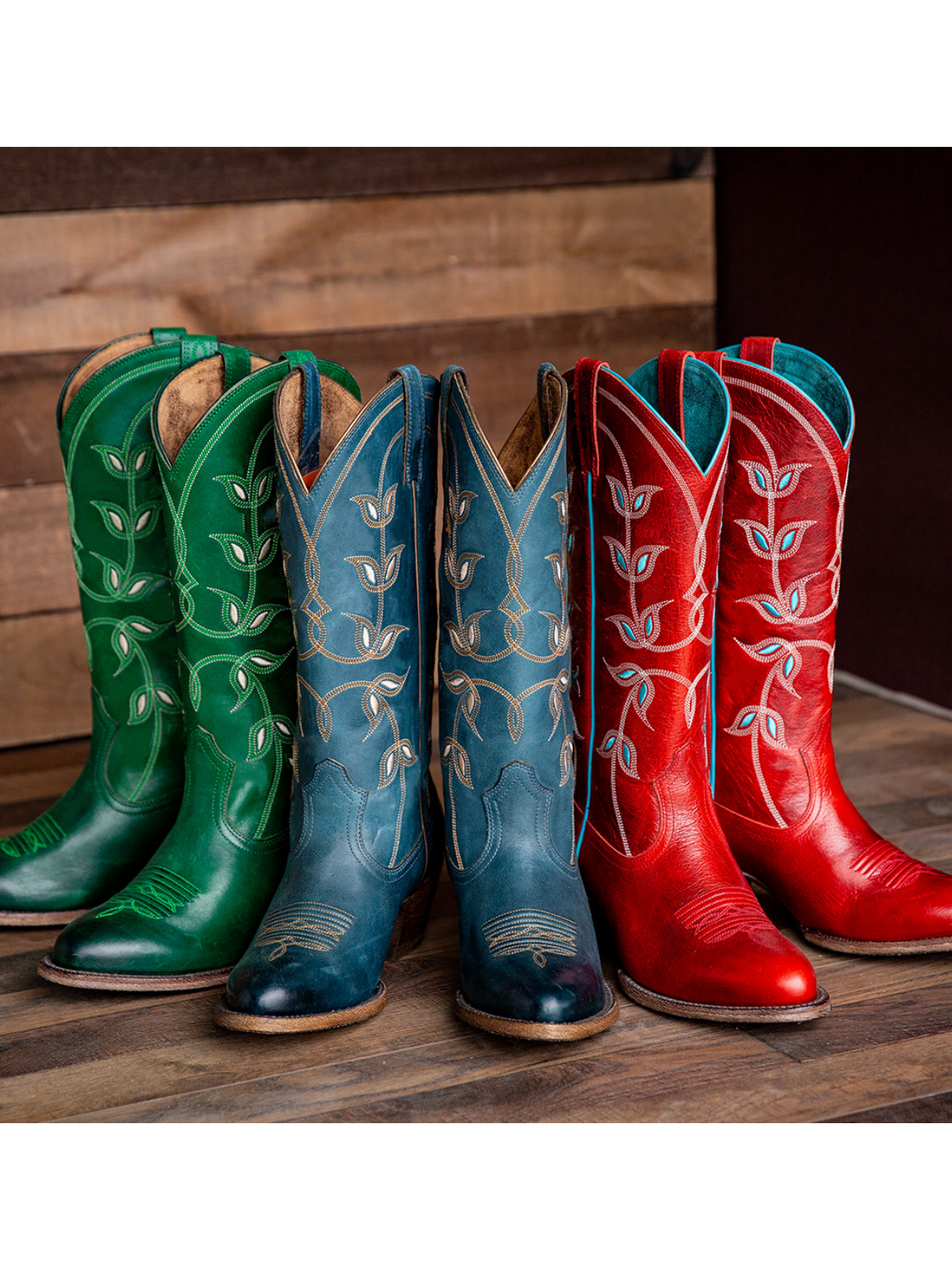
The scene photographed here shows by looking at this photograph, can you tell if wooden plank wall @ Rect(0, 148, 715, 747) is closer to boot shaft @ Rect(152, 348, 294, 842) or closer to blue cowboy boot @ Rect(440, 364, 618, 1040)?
boot shaft @ Rect(152, 348, 294, 842)

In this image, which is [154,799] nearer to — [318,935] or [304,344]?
[318,935]

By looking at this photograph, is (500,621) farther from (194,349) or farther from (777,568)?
(194,349)

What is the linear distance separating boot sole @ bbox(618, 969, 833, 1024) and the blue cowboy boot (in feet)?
0.22

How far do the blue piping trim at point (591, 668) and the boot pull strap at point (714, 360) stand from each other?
0.62 ft

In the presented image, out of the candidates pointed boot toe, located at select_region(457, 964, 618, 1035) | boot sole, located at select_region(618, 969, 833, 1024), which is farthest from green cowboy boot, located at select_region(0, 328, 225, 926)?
boot sole, located at select_region(618, 969, 833, 1024)

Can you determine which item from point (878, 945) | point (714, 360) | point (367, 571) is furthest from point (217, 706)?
point (878, 945)

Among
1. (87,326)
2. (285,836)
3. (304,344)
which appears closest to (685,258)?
(304,344)

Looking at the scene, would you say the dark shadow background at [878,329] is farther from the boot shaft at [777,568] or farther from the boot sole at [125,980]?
the boot sole at [125,980]

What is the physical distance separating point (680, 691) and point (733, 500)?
23 centimetres

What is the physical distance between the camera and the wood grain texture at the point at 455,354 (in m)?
2.18

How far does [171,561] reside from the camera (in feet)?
4.58

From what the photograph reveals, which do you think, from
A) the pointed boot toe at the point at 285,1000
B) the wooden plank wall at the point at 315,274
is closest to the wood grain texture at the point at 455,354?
the wooden plank wall at the point at 315,274

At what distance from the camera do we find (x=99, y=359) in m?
1.53

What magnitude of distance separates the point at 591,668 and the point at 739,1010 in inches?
15.8
